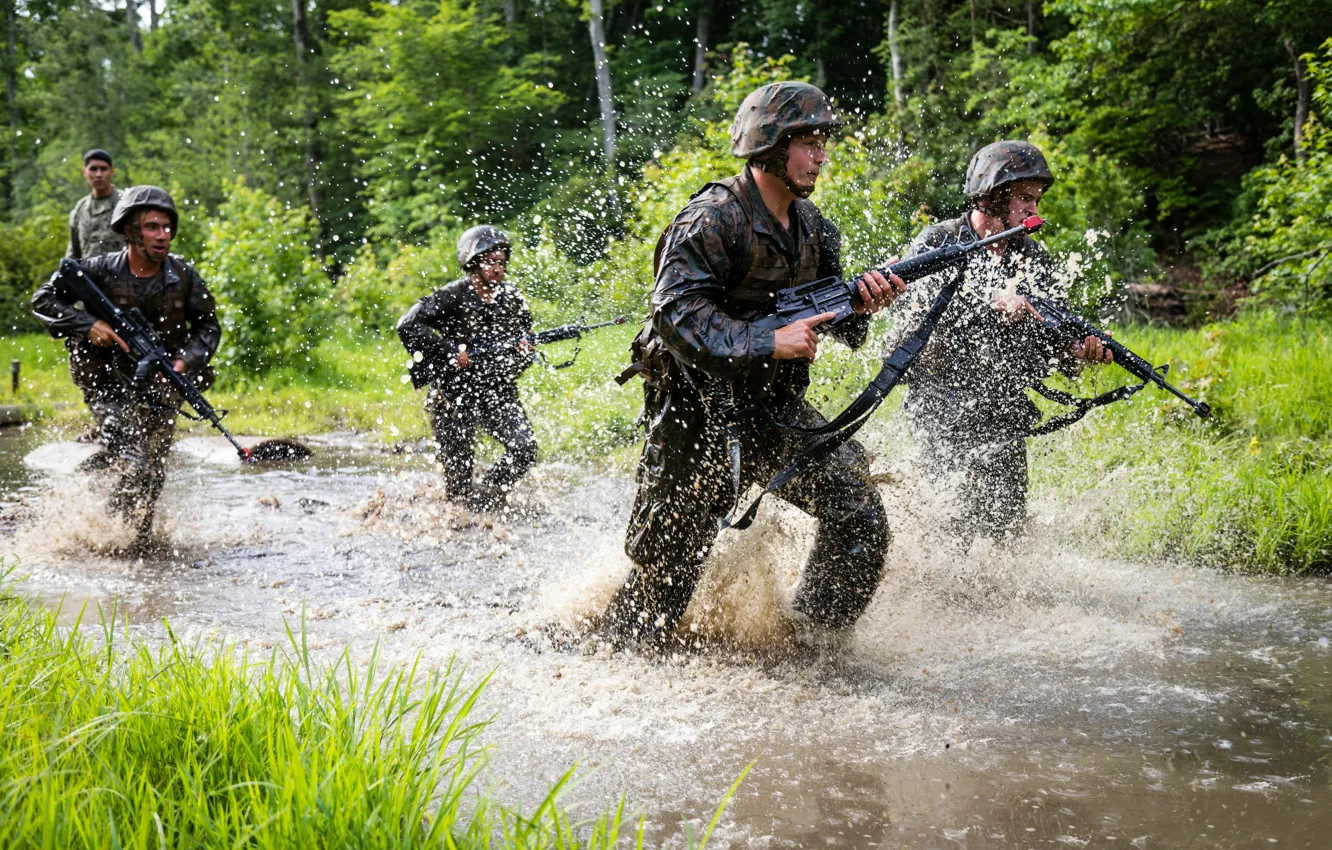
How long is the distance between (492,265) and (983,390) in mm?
3566

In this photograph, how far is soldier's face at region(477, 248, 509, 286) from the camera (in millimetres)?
7438

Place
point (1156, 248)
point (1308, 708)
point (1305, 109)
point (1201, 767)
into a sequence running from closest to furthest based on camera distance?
point (1201, 767) < point (1308, 708) < point (1305, 109) < point (1156, 248)

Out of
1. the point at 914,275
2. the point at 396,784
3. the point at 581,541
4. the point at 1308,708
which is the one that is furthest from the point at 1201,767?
the point at 581,541

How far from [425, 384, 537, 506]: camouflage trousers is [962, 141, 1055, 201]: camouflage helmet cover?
3594 millimetres

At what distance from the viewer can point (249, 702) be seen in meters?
2.83

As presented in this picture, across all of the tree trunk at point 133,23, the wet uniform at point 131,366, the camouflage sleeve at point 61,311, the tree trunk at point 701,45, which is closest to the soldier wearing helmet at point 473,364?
the wet uniform at point 131,366

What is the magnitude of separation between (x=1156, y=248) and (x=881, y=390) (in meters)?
18.0

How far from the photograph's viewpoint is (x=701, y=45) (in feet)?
99.6

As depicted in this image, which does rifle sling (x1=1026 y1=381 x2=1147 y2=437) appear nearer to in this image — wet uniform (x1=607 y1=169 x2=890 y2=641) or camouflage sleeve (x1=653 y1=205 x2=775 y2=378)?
wet uniform (x1=607 y1=169 x2=890 y2=641)

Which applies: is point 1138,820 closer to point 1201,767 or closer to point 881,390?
point 1201,767

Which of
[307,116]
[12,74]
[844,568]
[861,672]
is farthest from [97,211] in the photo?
[12,74]

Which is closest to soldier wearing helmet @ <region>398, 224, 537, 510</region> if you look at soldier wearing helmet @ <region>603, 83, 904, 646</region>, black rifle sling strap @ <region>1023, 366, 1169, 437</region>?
soldier wearing helmet @ <region>603, 83, 904, 646</region>

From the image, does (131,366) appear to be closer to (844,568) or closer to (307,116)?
(844,568)

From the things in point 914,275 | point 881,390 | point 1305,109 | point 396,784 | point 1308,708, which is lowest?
point 1308,708
